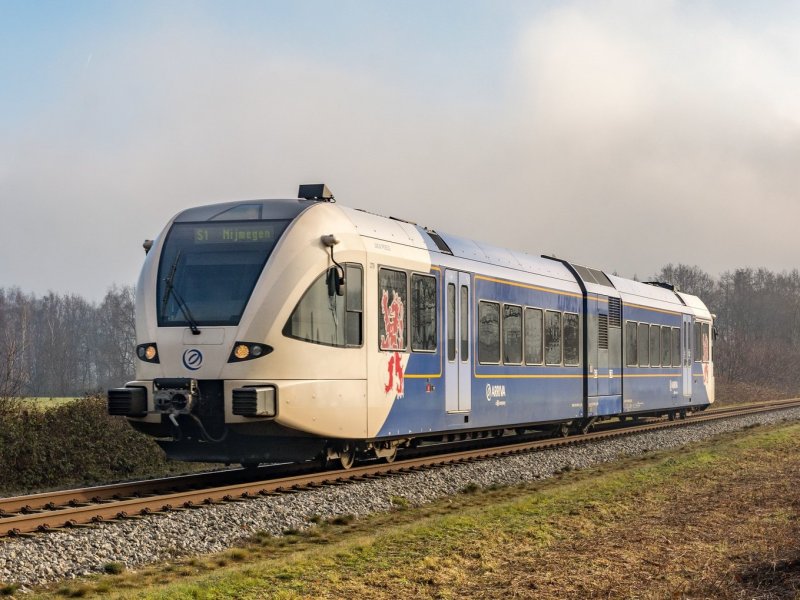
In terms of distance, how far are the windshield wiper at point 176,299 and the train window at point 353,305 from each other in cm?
214

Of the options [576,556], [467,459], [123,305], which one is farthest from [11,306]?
[576,556]

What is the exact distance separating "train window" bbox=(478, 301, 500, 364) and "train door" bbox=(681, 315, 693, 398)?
1386 centimetres

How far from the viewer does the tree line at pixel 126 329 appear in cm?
7306

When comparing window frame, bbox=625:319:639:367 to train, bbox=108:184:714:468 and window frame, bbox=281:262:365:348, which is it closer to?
train, bbox=108:184:714:468

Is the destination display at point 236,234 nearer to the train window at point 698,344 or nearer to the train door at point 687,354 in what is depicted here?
the train door at point 687,354

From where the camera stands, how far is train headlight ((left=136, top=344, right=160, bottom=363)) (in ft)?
45.5

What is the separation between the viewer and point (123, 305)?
109 metres

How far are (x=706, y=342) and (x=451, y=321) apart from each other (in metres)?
19.6

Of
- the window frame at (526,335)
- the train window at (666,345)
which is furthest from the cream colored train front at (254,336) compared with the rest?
the train window at (666,345)

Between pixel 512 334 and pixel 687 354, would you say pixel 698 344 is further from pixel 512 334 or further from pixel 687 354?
pixel 512 334

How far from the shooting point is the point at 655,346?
94.6 feet

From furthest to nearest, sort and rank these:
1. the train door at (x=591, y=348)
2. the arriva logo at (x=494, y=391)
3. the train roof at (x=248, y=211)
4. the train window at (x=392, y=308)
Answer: the train door at (x=591, y=348), the arriva logo at (x=494, y=391), the train window at (x=392, y=308), the train roof at (x=248, y=211)

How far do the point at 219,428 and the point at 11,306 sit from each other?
110m

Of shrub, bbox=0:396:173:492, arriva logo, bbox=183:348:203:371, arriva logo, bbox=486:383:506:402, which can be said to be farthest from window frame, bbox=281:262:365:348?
shrub, bbox=0:396:173:492
